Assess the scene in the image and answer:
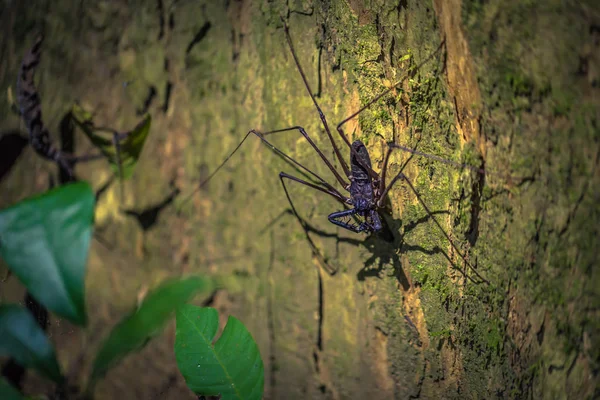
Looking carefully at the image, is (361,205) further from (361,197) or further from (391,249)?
(391,249)

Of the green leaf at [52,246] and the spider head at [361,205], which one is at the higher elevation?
the spider head at [361,205]

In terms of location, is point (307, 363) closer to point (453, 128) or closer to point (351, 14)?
point (453, 128)

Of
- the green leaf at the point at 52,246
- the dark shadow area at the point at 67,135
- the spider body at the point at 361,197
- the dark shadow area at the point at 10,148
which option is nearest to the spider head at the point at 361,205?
the spider body at the point at 361,197

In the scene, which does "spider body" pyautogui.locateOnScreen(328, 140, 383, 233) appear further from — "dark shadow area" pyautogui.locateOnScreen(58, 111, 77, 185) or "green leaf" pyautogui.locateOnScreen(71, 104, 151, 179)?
"dark shadow area" pyautogui.locateOnScreen(58, 111, 77, 185)

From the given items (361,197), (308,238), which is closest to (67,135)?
(308,238)

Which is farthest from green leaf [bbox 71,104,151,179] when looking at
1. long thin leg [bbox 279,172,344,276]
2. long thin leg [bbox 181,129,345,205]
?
long thin leg [bbox 279,172,344,276]

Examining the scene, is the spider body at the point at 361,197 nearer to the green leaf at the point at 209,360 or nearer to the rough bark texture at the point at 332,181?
the rough bark texture at the point at 332,181
